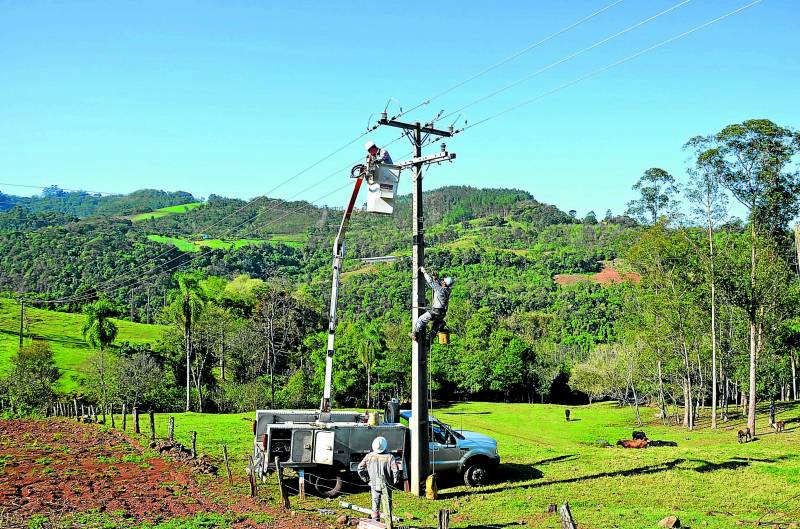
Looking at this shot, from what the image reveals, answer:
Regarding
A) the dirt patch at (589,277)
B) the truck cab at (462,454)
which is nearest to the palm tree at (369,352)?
the truck cab at (462,454)

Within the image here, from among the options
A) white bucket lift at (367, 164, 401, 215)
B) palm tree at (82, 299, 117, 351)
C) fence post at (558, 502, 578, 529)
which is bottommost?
fence post at (558, 502, 578, 529)

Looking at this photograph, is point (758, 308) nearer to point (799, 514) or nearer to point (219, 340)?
point (799, 514)

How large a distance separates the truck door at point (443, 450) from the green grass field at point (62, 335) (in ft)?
183

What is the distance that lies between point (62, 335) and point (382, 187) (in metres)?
87.6

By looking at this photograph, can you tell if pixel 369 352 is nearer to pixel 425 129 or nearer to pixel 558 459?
pixel 558 459

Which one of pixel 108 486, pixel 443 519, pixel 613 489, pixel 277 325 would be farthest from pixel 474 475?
pixel 277 325

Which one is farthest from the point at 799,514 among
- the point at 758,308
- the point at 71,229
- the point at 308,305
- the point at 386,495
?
the point at 71,229

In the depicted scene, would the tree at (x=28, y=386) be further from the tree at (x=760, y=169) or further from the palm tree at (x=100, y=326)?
the tree at (x=760, y=169)

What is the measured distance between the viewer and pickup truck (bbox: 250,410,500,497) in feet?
56.6

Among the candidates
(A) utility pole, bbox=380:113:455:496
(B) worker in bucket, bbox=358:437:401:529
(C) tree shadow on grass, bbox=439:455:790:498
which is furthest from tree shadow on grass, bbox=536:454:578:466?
(B) worker in bucket, bbox=358:437:401:529

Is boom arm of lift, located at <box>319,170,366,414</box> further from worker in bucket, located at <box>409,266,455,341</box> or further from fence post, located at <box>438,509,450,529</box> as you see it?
fence post, located at <box>438,509,450,529</box>

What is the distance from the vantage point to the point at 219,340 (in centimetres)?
7375

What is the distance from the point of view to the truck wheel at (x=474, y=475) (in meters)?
19.0

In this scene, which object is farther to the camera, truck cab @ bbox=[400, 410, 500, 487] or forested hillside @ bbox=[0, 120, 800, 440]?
forested hillside @ bbox=[0, 120, 800, 440]
